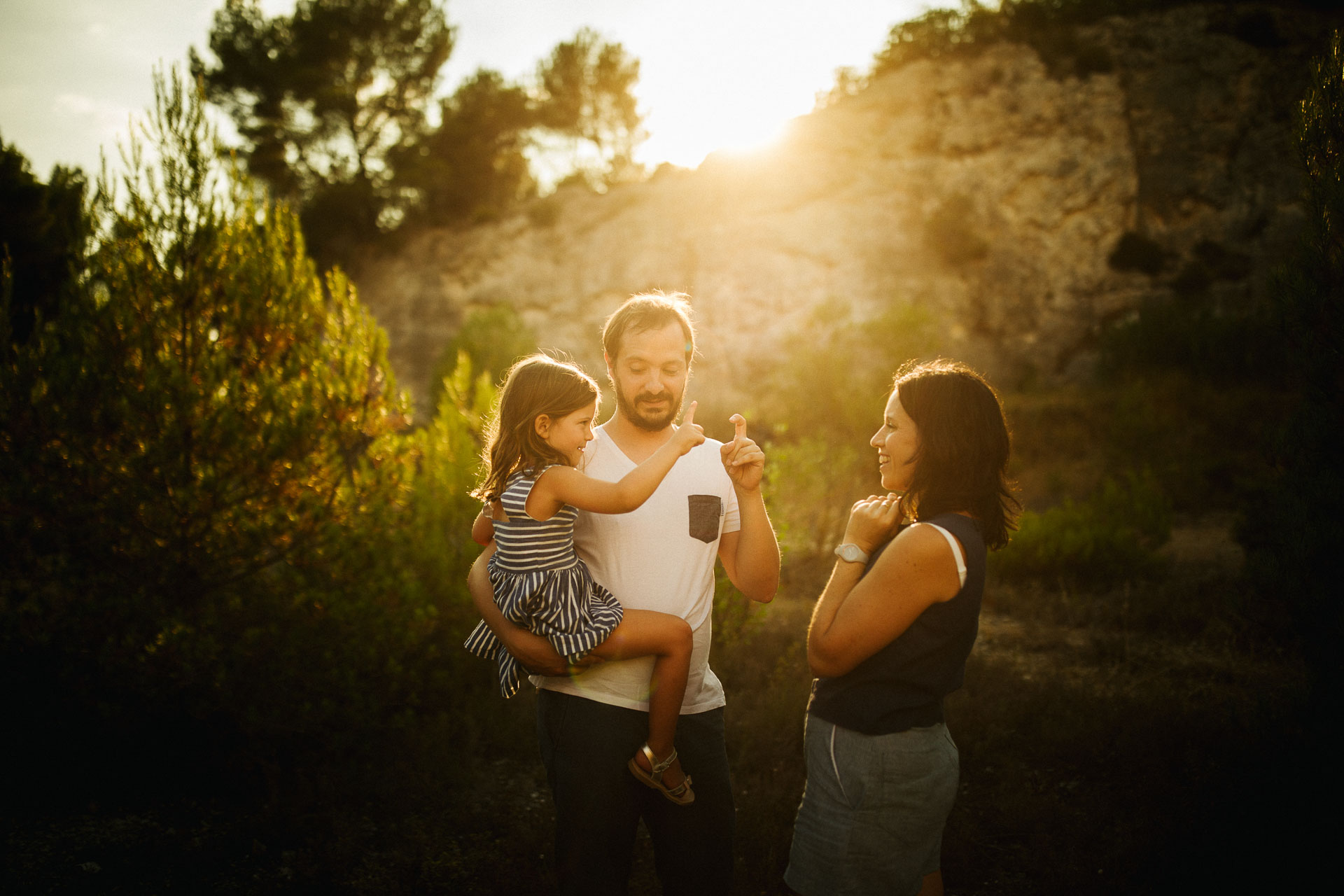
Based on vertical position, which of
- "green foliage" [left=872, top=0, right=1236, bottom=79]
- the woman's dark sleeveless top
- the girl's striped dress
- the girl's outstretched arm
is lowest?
the woman's dark sleeveless top

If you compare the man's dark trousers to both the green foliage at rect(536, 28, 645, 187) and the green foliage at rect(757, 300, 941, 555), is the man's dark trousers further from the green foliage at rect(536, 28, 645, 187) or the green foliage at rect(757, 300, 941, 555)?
the green foliage at rect(536, 28, 645, 187)

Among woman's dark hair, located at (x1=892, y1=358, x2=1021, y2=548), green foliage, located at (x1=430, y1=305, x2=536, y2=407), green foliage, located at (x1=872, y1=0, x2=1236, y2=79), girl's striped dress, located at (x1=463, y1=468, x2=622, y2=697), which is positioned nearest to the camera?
woman's dark hair, located at (x1=892, y1=358, x2=1021, y2=548)

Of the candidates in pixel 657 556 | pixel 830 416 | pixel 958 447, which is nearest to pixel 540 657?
pixel 657 556

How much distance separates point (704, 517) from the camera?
2346 millimetres

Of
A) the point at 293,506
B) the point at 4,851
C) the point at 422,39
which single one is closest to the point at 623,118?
the point at 422,39

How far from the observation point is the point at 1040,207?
2372 centimetres

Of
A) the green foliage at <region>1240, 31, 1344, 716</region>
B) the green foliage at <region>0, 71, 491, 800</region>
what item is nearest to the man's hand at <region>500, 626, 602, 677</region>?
the green foliage at <region>0, 71, 491, 800</region>

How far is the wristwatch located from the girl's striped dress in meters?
0.73

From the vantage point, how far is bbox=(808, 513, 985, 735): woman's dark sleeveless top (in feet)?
6.41

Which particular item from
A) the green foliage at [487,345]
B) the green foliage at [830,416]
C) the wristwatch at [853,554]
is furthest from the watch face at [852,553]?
the green foliage at [487,345]

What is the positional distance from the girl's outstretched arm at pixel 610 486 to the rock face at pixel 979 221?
18789 mm

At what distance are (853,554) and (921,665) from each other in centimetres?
37

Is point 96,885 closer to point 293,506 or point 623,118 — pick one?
point 293,506

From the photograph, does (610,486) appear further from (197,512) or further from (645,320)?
(197,512)
